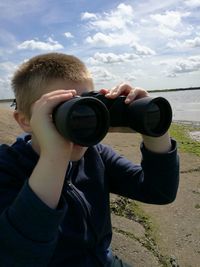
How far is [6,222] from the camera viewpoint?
1.76 m

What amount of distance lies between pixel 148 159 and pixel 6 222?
0.90 metres

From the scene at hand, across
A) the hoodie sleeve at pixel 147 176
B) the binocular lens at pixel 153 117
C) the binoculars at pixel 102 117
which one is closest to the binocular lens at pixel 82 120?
the binoculars at pixel 102 117

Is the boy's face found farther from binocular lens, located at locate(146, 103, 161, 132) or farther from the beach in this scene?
the beach

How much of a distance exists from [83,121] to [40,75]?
20.6 inches

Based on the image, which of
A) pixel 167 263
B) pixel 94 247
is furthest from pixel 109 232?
pixel 167 263

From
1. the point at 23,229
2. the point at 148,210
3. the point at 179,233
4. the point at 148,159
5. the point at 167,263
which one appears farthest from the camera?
the point at 148,210

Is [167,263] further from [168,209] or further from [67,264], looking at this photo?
[67,264]

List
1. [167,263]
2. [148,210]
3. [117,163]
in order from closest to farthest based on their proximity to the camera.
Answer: [117,163]
[167,263]
[148,210]

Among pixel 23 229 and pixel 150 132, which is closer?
pixel 23 229

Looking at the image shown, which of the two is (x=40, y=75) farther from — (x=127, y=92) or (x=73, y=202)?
(x=73, y=202)

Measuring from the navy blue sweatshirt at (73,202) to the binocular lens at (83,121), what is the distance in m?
0.31

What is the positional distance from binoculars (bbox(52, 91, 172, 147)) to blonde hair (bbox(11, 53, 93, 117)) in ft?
0.54

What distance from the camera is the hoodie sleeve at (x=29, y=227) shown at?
1.74 m

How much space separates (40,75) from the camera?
7.02 ft
